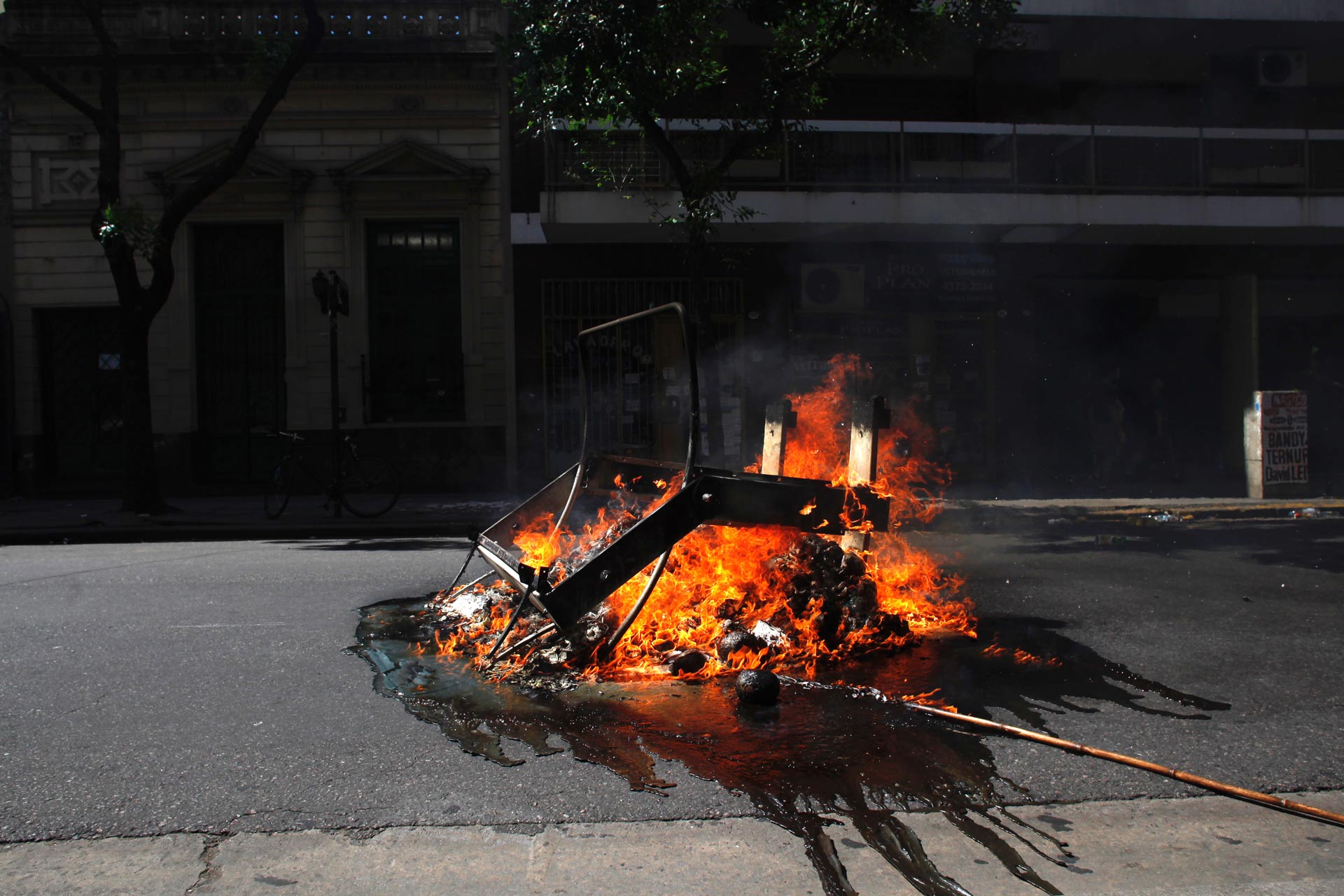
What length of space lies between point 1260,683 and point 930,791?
2231mm

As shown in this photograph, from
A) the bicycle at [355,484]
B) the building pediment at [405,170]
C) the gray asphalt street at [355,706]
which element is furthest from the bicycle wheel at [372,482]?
the building pediment at [405,170]

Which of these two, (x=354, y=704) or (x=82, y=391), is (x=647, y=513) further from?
(x=82, y=391)

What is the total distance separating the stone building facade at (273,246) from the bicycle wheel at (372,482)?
3.11 m

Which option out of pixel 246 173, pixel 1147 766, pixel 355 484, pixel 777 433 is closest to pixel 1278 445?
pixel 777 433

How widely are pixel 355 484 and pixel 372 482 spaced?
0.72 feet

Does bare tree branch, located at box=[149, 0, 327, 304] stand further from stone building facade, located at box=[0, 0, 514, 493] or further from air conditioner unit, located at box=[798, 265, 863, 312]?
air conditioner unit, located at box=[798, 265, 863, 312]

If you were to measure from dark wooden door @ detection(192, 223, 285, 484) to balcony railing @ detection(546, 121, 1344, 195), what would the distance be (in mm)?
5086

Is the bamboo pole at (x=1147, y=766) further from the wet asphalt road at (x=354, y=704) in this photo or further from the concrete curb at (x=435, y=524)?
the concrete curb at (x=435, y=524)

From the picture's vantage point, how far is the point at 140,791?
10.3 feet

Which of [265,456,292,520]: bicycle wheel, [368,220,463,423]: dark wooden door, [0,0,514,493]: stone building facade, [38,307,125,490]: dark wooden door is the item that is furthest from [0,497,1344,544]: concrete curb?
[38,307,125,490]: dark wooden door

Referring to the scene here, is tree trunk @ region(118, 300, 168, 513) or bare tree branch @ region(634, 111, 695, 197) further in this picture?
tree trunk @ region(118, 300, 168, 513)

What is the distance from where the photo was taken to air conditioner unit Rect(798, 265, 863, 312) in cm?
1502

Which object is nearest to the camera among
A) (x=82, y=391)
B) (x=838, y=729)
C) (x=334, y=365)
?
(x=838, y=729)

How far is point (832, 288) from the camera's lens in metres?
15.1
